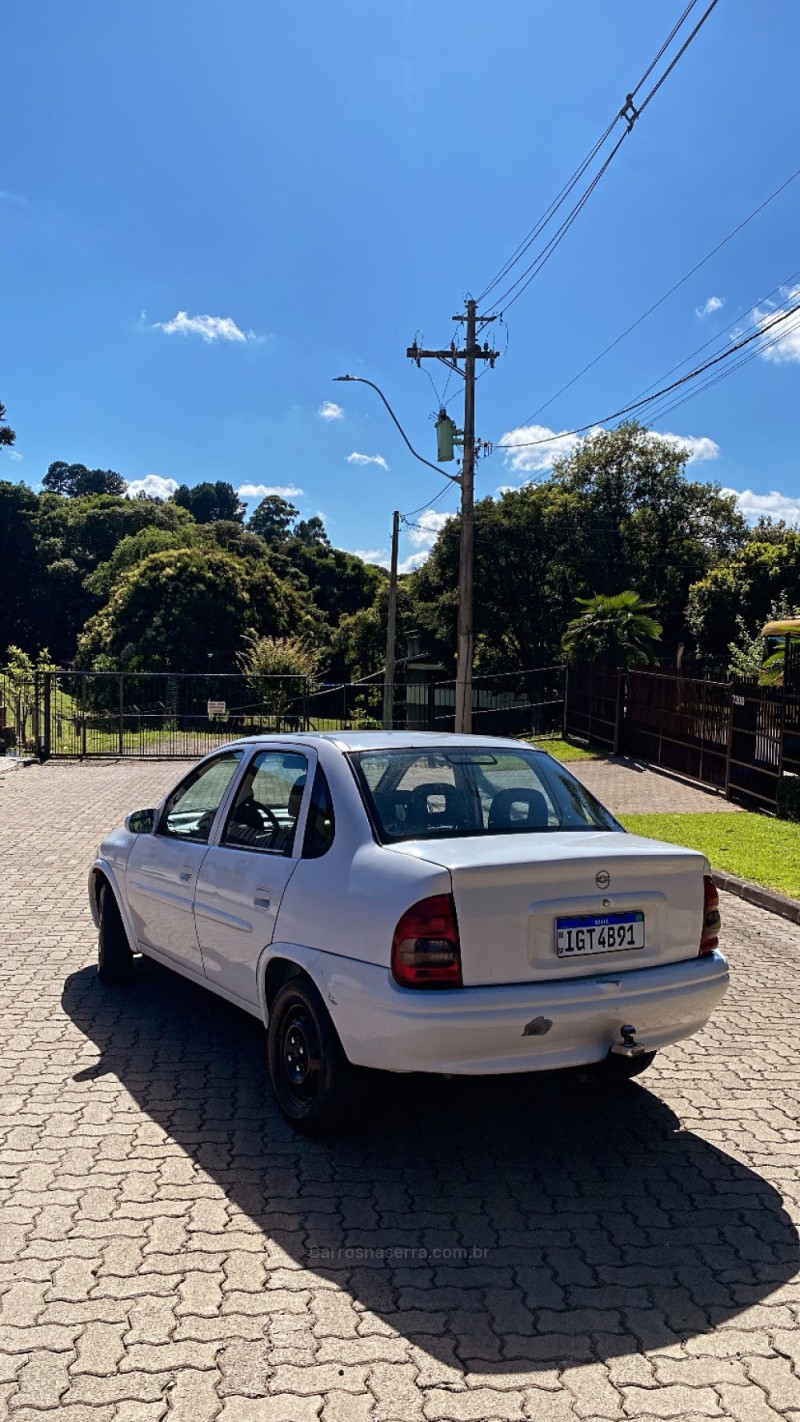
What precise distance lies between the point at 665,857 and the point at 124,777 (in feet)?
56.4

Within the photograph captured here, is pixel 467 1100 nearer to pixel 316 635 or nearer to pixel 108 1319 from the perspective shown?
pixel 108 1319

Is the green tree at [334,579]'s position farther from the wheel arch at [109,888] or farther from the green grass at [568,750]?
the wheel arch at [109,888]

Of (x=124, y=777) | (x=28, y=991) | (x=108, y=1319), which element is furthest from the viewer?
(x=124, y=777)

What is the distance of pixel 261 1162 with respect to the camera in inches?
149

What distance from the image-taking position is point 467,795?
432 cm

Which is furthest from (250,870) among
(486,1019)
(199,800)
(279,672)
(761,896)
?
(279,672)

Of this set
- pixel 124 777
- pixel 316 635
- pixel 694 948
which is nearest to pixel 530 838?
pixel 694 948

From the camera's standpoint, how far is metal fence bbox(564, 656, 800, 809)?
13883mm

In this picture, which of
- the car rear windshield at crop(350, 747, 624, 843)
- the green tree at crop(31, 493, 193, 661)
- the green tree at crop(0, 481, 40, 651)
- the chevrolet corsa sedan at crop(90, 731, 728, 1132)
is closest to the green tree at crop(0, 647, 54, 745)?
the chevrolet corsa sedan at crop(90, 731, 728, 1132)

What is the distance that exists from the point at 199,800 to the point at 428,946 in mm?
2264

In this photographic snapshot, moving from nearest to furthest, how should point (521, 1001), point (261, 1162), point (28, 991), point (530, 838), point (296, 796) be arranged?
1. point (521, 1001)
2. point (261, 1162)
3. point (530, 838)
4. point (296, 796)
5. point (28, 991)

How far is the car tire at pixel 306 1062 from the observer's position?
12.3ft

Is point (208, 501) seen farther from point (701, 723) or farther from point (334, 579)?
point (701, 723)

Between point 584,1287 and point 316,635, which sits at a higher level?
point 316,635
